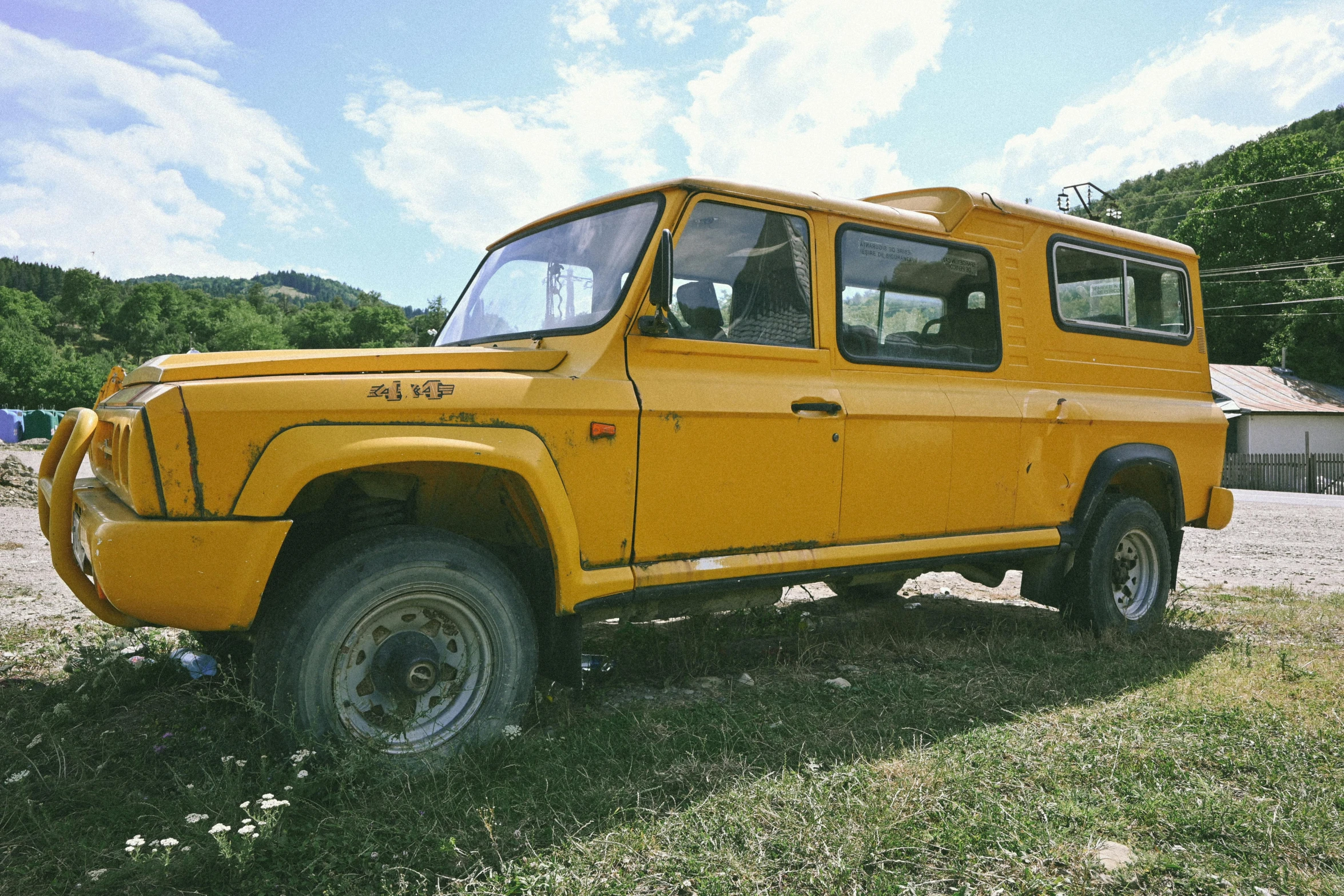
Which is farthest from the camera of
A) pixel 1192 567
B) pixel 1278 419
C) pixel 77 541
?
pixel 1278 419

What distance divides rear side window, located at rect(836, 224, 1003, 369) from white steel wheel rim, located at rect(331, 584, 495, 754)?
209 cm

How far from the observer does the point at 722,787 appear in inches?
114

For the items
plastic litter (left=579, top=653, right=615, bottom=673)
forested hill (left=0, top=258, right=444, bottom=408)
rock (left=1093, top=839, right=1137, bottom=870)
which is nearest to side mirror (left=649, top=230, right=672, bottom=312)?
plastic litter (left=579, top=653, right=615, bottom=673)

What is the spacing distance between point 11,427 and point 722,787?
59829mm

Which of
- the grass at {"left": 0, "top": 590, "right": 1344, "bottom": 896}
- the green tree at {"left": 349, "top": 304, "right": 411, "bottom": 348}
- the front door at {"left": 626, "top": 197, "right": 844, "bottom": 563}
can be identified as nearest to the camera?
the grass at {"left": 0, "top": 590, "right": 1344, "bottom": 896}

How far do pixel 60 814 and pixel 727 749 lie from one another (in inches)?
85.4

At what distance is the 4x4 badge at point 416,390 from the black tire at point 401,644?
48cm

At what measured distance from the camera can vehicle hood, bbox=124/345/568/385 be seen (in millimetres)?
2863

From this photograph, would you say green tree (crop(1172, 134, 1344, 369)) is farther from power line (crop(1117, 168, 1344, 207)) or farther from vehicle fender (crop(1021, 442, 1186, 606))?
vehicle fender (crop(1021, 442, 1186, 606))

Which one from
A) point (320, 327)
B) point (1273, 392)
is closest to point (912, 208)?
point (1273, 392)

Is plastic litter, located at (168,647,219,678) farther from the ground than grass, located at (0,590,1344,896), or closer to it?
farther from the ground

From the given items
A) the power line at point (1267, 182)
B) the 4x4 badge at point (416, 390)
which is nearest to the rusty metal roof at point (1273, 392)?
the power line at point (1267, 182)

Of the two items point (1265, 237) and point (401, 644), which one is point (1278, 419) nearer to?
point (1265, 237)

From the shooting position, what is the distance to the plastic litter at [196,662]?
374cm
